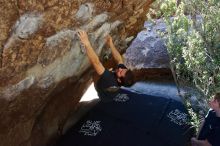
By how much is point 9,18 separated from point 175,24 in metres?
3.18

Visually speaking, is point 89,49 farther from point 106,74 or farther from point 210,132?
point 210,132

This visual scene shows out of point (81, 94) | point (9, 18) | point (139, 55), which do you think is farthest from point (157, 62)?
point (9, 18)

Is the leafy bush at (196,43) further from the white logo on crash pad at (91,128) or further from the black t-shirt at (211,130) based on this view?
the white logo on crash pad at (91,128)

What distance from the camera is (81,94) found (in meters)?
Answer: 7.07

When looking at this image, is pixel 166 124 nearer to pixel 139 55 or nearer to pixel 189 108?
pixel 189 108

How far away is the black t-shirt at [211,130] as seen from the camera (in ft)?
13.7

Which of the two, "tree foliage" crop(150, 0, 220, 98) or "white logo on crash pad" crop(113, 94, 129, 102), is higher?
"tree foliage" crop(150, 0, 220, 98)

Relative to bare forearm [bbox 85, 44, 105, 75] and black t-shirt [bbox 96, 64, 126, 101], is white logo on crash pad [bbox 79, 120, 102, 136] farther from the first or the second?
bare forearm [bbox 85, 44, 105, 75]

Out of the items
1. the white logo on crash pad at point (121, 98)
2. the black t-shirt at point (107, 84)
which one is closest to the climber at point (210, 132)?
the black t-shirt at point (107, 84)

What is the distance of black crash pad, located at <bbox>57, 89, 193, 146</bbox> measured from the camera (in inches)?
249

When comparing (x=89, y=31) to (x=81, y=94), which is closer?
(x=89, y=31)

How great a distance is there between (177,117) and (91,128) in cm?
146

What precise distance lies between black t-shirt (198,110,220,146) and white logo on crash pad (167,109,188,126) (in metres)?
2.48

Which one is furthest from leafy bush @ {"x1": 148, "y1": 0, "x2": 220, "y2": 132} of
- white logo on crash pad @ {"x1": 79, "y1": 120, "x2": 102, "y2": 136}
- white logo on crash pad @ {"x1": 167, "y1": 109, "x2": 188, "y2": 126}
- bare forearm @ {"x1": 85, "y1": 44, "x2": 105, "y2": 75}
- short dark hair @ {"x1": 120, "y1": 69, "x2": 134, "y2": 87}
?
white logo on crash pad @ {"x1": 79, "y1": 120, "x2": 102, "y2": 136}
